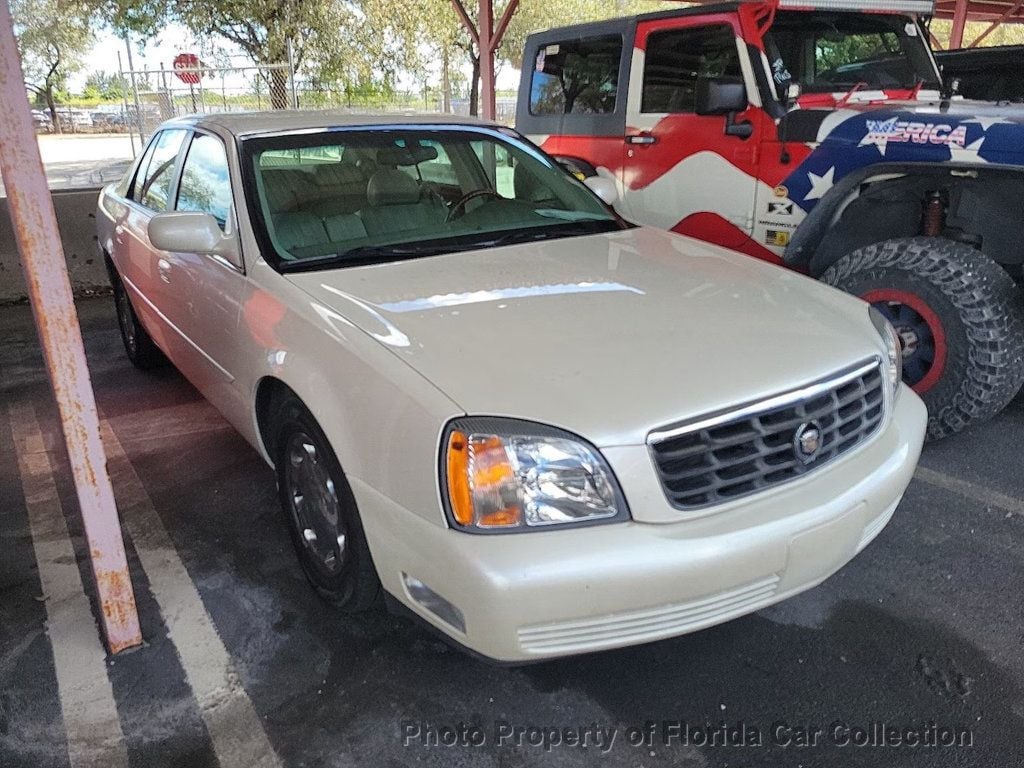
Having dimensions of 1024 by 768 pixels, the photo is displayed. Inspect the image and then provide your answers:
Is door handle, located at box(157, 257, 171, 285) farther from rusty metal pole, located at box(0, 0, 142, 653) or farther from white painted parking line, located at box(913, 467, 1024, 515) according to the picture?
white painted parking line, located at box(913, 467, 1024, 515)

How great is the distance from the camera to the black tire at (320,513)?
2391 mm

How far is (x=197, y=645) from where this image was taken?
2.59 meters

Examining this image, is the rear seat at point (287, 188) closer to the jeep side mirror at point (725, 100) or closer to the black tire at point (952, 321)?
the jeep side mirror at point (725, 100)

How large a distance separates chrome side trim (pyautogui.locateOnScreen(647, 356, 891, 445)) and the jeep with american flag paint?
1.76 metres

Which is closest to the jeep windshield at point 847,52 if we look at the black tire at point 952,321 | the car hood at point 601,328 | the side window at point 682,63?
the side window at point 682,63

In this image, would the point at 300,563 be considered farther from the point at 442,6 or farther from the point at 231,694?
the point at 442,6

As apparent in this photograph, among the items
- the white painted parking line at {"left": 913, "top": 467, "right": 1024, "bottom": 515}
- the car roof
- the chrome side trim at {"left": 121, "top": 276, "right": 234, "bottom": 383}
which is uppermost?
the car roof

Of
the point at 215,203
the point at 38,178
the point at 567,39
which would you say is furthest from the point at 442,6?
the point at 38,178

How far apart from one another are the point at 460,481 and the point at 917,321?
2872 mm

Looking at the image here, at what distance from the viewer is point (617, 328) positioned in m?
2.36

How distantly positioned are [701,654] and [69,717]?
5.90ft

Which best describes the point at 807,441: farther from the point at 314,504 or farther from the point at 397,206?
the point at 397,206

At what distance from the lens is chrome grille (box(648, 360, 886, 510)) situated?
201cm

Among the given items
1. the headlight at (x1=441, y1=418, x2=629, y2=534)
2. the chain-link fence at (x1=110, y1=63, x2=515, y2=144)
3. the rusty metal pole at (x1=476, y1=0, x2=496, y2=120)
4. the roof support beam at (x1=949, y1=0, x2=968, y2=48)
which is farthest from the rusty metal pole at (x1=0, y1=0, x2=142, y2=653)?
the roof support beam at (x1=949, y1=0, x2=968, y2=48)
